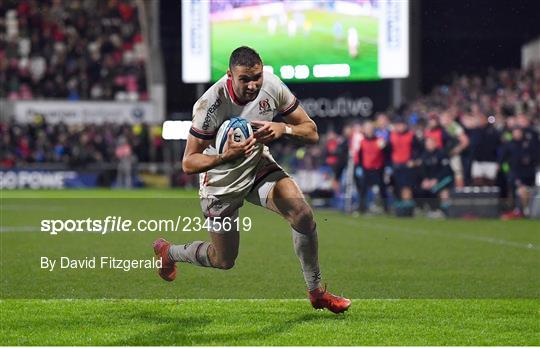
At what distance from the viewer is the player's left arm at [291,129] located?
23.5 ft

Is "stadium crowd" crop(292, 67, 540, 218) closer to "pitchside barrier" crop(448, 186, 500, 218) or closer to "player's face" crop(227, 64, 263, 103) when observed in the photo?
"pitchside barrier" crop(448, 186, 500, 218)

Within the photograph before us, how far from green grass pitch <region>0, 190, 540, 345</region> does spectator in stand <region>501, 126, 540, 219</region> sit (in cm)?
257

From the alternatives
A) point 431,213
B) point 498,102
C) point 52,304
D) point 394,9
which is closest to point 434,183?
point 431,213

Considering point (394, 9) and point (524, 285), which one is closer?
point (524, 285)

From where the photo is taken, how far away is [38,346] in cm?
656

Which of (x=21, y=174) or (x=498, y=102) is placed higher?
(x=498, y=102)

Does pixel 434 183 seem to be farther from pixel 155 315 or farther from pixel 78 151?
pixel 78 151

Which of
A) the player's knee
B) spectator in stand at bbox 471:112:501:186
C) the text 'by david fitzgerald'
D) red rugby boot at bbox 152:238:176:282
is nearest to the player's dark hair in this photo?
the player's knee

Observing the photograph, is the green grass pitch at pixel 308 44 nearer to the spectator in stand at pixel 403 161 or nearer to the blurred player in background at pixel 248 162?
the spectator in stand at pixel 403 161

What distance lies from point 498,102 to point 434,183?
17.2 ft

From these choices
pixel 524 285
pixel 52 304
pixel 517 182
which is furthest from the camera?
pixel 517 182

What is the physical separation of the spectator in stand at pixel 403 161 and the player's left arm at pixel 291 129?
12.2m

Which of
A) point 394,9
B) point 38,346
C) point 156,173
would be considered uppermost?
point 394,9

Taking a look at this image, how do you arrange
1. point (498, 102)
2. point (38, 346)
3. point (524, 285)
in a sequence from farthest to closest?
point (498, 102), point (524, 285), point (38, 346)
